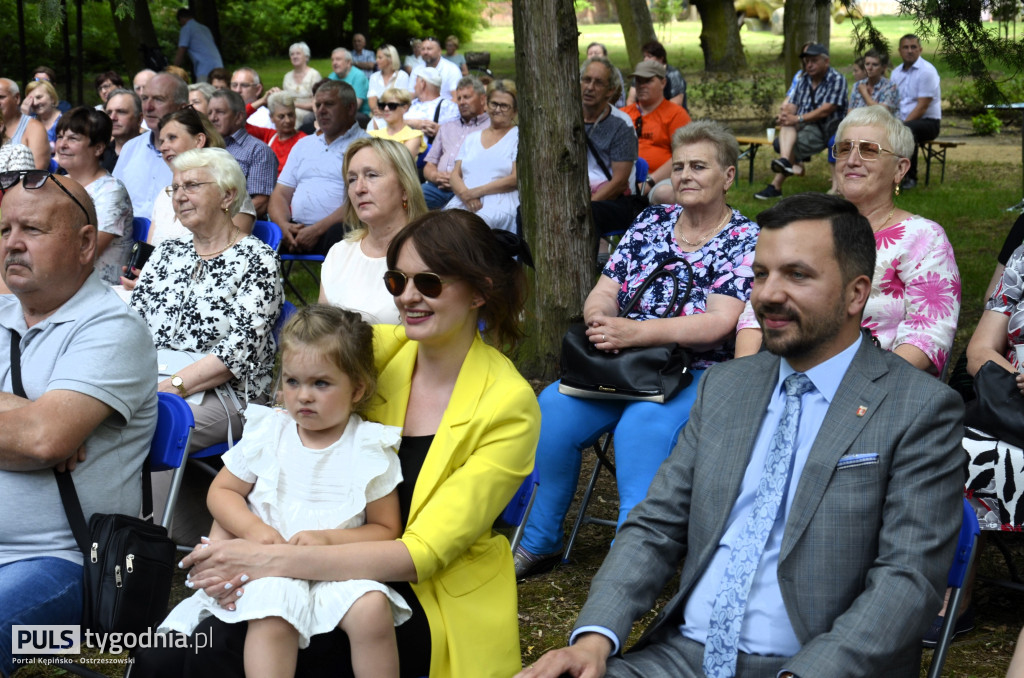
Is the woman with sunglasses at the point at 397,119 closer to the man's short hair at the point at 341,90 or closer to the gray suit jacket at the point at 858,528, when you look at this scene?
the man's short hair at the point at 341,90

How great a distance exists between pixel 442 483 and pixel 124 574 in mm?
858

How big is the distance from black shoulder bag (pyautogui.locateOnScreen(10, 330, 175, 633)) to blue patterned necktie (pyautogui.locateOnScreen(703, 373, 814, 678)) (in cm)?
143

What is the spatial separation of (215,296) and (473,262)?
1.99 metres

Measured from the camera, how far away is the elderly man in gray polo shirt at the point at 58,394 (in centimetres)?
283

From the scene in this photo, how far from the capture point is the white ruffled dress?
253 cm

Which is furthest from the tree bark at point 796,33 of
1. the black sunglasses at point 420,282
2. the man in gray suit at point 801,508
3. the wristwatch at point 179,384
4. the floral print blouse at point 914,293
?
the man in gray suit at point 801,508

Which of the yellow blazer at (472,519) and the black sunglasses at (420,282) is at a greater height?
the black sunglasses at (420,282)

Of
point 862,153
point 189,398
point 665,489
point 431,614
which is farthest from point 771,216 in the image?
point 189,398

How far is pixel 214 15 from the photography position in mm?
22359

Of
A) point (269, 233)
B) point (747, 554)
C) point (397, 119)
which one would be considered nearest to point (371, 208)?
point (269, 233)

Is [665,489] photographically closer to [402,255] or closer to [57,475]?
[402,255]

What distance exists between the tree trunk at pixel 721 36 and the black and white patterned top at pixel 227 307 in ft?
68.5

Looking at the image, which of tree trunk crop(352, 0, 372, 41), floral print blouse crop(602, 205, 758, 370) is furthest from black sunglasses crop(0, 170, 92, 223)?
tree trunk crop(352, 0, 372, 41)

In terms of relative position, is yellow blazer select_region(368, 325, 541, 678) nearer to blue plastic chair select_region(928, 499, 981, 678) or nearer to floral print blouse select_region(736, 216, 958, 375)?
blue plastic chair select_region(928, 499, 981, 678)
